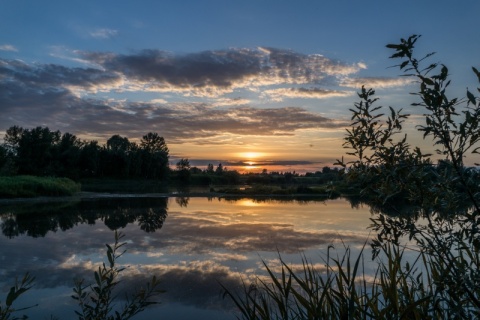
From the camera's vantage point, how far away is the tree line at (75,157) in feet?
147

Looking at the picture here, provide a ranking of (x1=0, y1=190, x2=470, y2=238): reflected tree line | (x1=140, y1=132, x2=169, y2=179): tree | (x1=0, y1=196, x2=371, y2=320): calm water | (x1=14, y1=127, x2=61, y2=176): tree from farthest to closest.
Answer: (x1=140, y1=132, x2=169, y2=179): tree < (x1=14, y1=127, x2=61, y2=176): tree < (x1=0, y1=190, x2=470, y2=238): reflected tree line < (x1=0, y1=196, x2=371, y2=320): calm water

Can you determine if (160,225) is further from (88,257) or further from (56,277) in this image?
(56,277)

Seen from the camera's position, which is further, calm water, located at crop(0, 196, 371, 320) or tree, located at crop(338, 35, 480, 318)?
calm water, located at crop(0, 196, 371, 320)

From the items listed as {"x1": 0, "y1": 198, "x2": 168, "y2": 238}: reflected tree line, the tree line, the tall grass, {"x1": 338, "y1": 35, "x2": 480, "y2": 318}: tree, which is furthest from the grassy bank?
{"x1": 338, "y1": 35, "x2": 480, "y2": 318}: tree

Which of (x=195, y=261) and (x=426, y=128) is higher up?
(x=426, y=128)

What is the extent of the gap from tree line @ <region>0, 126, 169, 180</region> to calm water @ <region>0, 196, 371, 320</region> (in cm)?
2667

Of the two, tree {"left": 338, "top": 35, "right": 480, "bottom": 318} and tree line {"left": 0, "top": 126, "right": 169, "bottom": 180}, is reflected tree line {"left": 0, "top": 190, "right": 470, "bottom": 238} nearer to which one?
tree {"left": 338, "top": 35, "right": 480, "bottom": 318}

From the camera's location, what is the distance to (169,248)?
29.5 feet

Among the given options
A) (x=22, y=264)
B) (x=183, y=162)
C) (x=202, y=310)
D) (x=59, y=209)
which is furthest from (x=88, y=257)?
(x=183, y=162)

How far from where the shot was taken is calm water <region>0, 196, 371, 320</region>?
5.58 m

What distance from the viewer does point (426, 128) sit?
1.69m

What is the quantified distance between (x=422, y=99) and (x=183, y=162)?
200 feet

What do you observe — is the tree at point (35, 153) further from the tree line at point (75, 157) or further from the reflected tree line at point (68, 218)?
the reflected tree line at point (68, 218)

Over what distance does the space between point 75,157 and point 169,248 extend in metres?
43.4
